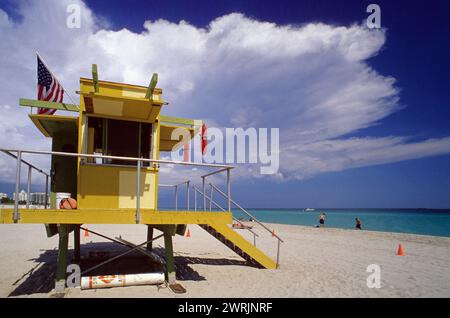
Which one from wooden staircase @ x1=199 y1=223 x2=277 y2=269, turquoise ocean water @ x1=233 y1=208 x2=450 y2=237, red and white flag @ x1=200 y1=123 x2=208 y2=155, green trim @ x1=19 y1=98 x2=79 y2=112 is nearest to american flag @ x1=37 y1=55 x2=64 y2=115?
green trim @ x1=19 y1=98 x2=79 y2=112

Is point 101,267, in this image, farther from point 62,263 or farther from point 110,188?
point 110,188

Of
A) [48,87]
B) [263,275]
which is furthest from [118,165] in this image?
[263,275]

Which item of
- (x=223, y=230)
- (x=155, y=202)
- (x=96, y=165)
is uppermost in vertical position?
(x=96, y=165)

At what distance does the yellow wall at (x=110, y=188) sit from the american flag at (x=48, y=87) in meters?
2.89

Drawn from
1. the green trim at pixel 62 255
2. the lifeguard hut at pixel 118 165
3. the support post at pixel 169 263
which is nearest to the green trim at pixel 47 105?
the lifeguard hut at pixel 118 165

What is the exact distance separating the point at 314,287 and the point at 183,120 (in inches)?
240

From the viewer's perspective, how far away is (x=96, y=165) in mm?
8047

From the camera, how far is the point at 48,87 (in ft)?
31.2

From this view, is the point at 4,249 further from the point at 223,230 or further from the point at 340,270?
the point at 340,270

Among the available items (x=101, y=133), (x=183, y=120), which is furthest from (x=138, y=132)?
(x=183, y=120)

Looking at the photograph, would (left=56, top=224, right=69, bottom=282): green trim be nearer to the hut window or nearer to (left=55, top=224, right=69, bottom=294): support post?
(left=55, top=224, right=69, bottom=294): support post

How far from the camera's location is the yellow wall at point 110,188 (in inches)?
314

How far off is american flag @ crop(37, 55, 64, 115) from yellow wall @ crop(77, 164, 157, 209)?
289 centimetres

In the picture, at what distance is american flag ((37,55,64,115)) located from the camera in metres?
9.45
